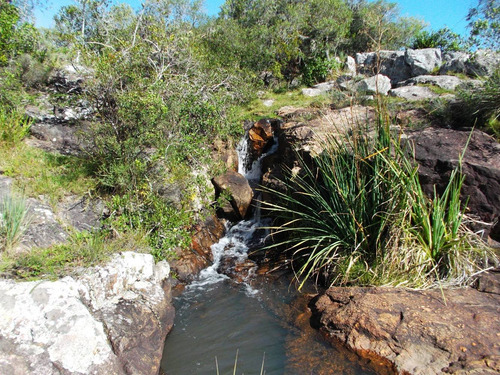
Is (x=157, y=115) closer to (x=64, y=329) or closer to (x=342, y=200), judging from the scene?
(x=342, y=200)

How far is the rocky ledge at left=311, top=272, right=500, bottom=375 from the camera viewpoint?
333cm

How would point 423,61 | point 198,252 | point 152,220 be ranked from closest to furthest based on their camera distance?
point 152,220
point 198,252
point 423,61

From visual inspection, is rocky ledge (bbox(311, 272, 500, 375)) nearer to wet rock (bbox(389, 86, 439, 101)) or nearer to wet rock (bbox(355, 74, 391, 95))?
wet rock (bbox(389, 86, 439, 101))

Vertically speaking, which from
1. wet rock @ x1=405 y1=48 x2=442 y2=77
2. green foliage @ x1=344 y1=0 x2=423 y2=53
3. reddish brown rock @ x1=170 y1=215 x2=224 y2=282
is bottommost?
reddish brown rock @ x1=170 y1=215 x2=224 y2=282

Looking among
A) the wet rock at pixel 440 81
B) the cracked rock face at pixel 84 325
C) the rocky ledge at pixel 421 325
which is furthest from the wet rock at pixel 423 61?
the cracked rock face at pixel 84 325

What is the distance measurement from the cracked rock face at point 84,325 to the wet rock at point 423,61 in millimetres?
13607

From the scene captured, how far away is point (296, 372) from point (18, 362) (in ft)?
8.39

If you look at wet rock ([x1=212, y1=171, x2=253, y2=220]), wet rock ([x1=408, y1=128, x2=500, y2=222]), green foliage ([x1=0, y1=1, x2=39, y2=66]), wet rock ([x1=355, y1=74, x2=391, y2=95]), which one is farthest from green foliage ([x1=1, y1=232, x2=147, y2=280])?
wet rock ([x1=355, y1=74, x2=391, y2=95])

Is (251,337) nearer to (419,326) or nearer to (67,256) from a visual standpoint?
(419,326)

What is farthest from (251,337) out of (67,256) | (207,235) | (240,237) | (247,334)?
(240,237)

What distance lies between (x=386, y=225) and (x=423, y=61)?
11613mm

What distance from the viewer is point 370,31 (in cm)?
1747

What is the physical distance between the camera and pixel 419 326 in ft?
12.2

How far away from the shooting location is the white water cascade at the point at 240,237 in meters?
6.17
